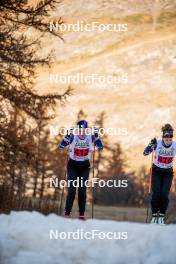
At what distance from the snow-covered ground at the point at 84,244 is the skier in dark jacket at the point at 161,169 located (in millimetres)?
4781

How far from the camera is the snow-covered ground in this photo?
5.21m

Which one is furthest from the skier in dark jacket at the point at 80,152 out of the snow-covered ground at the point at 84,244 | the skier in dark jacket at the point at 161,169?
the snow-covered ground at the point at 84,244

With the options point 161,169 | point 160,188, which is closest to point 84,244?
point 161,169

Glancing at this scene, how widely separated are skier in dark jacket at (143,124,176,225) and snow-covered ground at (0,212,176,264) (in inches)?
188

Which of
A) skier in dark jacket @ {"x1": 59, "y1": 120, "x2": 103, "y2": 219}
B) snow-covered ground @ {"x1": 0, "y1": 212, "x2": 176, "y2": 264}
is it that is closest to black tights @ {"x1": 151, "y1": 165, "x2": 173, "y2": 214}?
skier in dark jacket @ {"x1": 59, "y1": 120, "x2": 103, "y2": 219}

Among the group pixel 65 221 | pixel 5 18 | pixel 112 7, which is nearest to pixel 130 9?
pixel 112 7

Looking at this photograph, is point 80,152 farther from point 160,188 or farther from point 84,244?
point 84,244

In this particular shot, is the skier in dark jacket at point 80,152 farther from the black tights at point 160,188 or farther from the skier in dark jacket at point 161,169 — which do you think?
the black tights at point 160,188

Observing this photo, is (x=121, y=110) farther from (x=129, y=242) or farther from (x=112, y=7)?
(x=129, y=242)

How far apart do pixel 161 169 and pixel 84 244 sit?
18.4 feet

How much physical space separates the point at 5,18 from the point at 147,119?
6942 cm

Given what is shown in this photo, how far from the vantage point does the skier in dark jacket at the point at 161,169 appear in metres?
10.8

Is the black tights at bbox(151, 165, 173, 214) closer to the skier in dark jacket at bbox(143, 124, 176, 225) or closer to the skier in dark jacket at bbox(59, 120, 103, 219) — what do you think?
the skier in dark jacket at bbox(143, 124, 176, 225)

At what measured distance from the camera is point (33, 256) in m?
5.24
